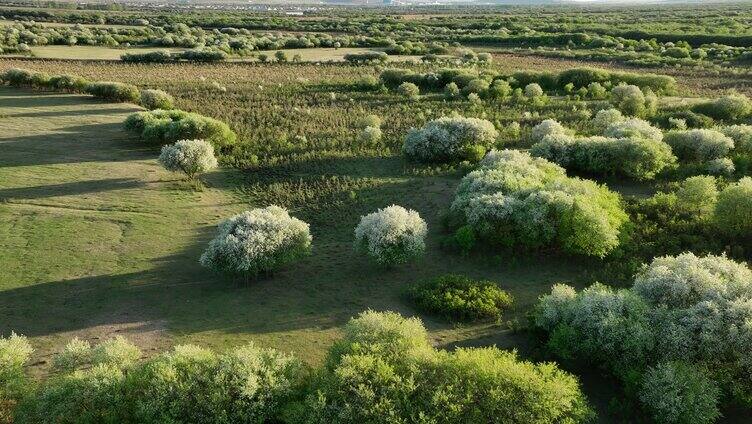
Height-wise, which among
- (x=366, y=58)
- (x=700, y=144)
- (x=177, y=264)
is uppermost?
(x=366, y=58)

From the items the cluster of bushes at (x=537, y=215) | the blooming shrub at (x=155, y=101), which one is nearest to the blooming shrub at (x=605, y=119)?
the cluster of bushes at (x=537, y=215)

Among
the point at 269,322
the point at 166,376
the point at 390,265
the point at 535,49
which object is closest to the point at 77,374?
the point at 166,376

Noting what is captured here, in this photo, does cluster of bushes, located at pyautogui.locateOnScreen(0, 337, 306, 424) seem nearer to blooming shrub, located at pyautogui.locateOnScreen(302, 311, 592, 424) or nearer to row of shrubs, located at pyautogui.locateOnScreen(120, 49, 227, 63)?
blooming shrub, located at pyautogui.locateOnScreen(302, 311, 592, 424)

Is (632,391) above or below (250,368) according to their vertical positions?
below

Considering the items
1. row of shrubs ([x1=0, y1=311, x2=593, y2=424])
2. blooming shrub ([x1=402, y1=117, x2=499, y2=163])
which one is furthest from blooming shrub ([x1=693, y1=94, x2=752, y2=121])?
row of shrubs ([x1=0, y1=311, x2=593, y2=424])

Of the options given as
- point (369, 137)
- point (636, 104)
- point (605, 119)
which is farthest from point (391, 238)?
point (636, 104)

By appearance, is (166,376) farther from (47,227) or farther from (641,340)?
(47,227)

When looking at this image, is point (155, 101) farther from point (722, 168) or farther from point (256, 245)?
point (722, 168)

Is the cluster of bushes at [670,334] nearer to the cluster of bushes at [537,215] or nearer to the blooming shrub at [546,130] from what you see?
the cluster of bushes at [537,215]
